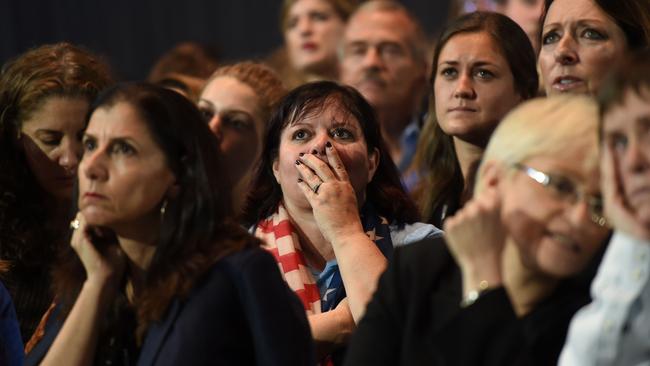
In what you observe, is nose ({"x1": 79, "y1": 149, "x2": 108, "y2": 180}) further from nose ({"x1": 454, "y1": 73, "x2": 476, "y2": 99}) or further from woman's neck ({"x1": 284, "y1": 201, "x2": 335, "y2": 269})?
nose ({"x1": 454, "y1": 73, "x2": 476, "y2": 99})

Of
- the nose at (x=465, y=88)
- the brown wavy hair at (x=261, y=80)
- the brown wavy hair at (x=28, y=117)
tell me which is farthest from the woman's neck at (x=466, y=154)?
the brown wavy hair at (x=28, y=117)

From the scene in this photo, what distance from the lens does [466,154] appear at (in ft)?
12.4

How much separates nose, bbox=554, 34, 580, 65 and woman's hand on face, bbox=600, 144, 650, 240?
4.04 feet

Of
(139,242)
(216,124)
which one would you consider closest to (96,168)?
(139,242)

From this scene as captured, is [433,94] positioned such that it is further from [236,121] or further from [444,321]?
[444,321]

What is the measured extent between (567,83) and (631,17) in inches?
9.7

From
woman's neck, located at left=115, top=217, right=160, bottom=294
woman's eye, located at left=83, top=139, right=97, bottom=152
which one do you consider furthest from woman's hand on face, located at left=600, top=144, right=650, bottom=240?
woman's eye, located at left=83, top=139, right=97, bottom=152

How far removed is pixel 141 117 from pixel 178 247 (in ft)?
→ 0.94

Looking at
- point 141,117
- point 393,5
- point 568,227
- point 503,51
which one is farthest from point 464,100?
point 393,5

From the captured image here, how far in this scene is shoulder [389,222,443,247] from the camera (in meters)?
3.29

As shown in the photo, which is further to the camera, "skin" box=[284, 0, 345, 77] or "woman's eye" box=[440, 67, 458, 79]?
"skin" box=[284, 0, 345, 77]

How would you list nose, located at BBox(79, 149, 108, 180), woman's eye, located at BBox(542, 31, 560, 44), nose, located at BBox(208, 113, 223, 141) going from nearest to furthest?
nose, located at BBox(79, 149, 108, 180), woman's eye, located at BBox(542, 31, 560, 44), nose, located at BBox(208, 113, 223, 141)

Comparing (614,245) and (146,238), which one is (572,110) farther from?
(146,238)

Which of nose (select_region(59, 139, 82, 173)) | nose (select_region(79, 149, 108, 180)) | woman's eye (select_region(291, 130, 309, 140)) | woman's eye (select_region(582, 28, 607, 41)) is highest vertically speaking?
nose (select_region(79, 149, 108, 180))
